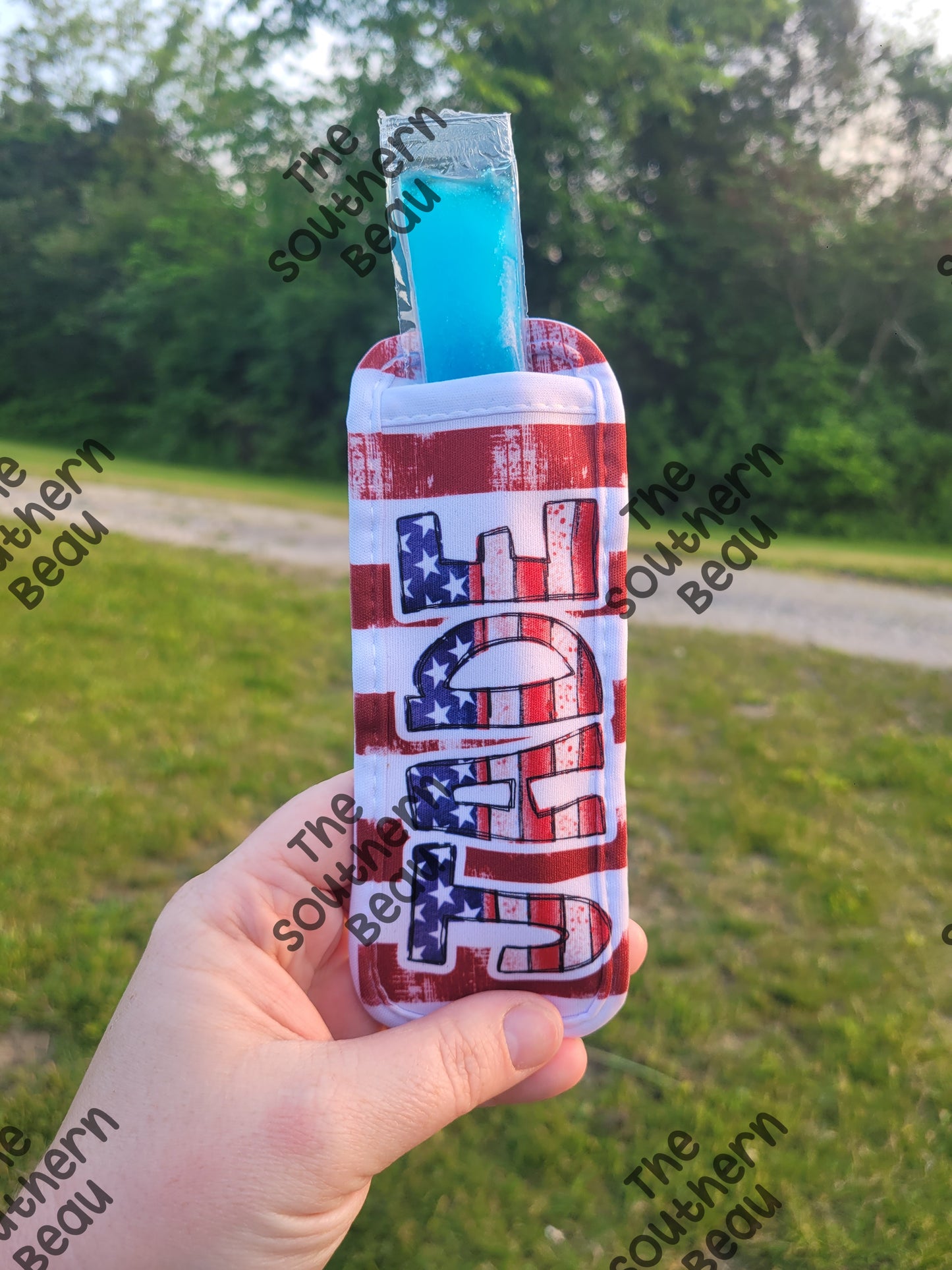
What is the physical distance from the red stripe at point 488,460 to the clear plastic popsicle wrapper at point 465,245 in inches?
3.6

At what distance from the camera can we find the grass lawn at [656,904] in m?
1.65

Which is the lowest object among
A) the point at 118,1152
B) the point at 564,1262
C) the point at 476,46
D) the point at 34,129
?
the point at 564,1262

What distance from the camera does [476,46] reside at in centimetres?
1122

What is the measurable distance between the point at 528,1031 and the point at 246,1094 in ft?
1.12

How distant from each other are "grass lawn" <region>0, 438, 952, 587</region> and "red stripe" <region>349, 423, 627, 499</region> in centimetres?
587

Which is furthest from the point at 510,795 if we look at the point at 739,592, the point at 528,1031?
the point at 739,592

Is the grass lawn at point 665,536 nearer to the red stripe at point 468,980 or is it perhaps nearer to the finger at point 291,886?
the finger at point 291,886

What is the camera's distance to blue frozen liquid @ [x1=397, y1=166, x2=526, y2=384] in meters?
0.98

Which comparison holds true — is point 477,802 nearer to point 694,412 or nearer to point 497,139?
point 497,139

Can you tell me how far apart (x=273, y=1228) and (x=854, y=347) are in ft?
52.4

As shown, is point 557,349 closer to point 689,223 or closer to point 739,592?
point 739,592

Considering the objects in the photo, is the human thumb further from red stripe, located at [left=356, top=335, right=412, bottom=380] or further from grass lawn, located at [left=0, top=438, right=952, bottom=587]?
grass lawn, located at [left=0, top=438, right=952, bottom=587]

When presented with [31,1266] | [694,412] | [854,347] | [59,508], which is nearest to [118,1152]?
[31,1266]

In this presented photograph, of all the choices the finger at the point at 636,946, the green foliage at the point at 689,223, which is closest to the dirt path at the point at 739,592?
the finger at the point at 636,946
